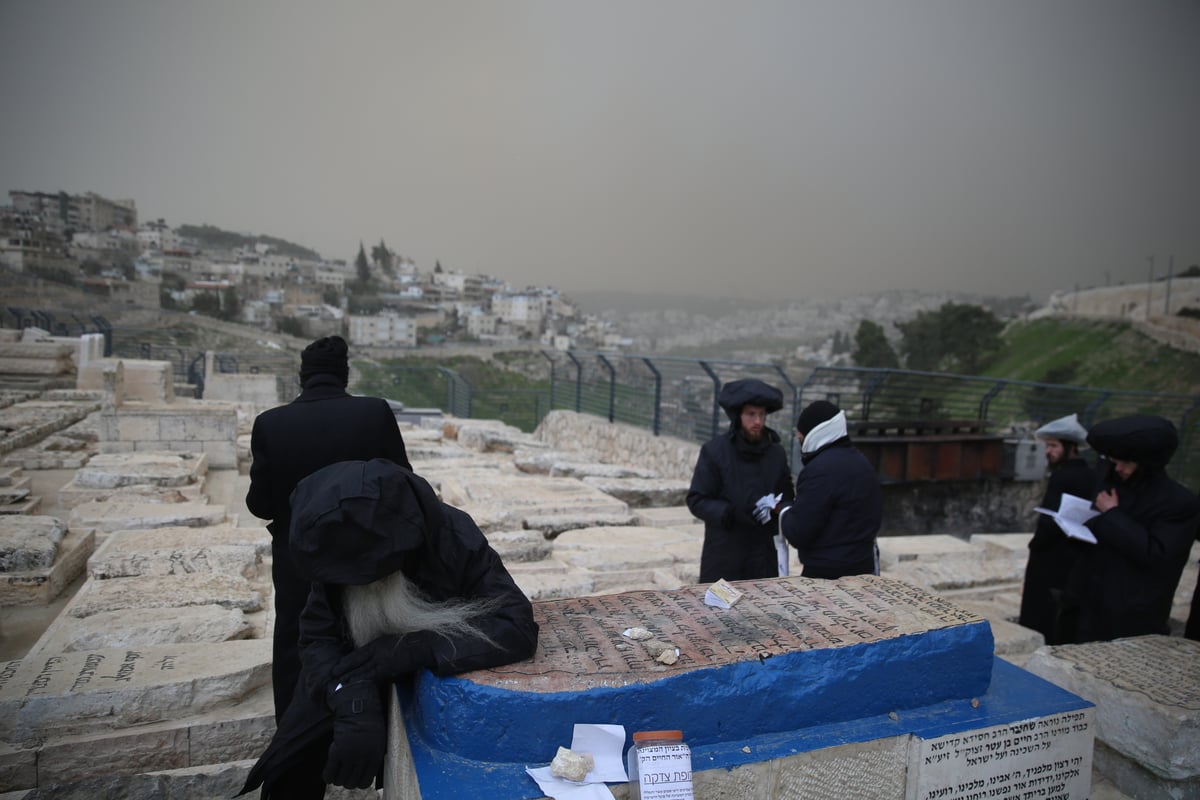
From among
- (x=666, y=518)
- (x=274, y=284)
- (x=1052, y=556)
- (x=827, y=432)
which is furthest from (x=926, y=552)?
(x=274, y=284)

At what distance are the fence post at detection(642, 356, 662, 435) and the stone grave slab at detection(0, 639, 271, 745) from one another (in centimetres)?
887

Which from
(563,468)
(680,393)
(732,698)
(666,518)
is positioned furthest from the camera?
(680,393)

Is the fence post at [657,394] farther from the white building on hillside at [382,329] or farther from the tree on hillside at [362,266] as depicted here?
the tree on hillside at [362,266]

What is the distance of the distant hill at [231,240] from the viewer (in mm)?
52375

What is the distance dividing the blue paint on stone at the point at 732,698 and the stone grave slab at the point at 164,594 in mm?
2367

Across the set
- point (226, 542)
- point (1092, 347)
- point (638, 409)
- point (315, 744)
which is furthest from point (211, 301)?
point (1092, 347)

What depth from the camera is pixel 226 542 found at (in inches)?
185

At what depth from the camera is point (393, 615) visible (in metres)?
1.88

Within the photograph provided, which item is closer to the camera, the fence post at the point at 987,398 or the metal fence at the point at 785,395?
the metal fence at the point at 785,395

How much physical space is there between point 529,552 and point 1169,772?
3.75 m

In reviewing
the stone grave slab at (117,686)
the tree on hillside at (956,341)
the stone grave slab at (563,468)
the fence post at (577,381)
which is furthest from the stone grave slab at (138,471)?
the tree on hillside at (956,341)

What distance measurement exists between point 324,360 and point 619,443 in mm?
9890

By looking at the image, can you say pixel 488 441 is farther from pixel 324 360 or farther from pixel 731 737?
pixel 731 737

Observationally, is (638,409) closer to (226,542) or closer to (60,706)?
(226,542)
